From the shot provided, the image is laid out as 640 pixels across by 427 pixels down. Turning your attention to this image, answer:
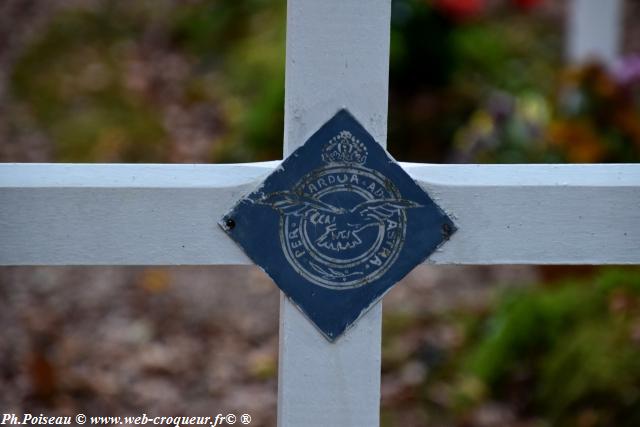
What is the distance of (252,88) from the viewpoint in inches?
217

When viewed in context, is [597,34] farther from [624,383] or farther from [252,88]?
[624,383]

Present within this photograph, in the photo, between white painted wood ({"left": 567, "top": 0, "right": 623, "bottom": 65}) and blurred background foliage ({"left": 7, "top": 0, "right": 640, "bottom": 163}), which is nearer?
blurred background foliage ({"left": 7, "top": 0, "right": 640, "bottom": 163})

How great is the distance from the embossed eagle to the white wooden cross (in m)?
0.05

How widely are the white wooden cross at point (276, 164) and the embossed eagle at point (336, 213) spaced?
0.18 feet

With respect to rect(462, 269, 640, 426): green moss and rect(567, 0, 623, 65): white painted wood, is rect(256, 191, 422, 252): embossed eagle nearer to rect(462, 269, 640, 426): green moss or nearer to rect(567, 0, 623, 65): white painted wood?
rect(462, 269, 640, 426): green moss

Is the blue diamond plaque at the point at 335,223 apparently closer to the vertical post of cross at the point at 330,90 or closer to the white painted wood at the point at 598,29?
the vertical post of cross at the point at 330,90

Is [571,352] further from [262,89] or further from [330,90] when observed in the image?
[262,89]

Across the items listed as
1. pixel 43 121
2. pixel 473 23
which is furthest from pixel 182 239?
pixel 473 23

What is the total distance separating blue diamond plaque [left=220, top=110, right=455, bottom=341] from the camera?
123 cm

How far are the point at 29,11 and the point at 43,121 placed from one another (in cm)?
227

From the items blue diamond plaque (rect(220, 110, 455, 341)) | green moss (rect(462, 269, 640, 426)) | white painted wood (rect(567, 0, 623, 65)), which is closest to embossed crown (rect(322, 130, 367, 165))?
blue diamond plaque (rect(220, 110, 455, 341))

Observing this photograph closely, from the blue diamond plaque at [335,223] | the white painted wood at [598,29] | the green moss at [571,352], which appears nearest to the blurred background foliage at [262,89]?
the white painted wood at [598,29]

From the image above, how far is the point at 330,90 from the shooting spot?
1.22 m

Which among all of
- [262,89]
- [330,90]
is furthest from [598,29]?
[330,90]
